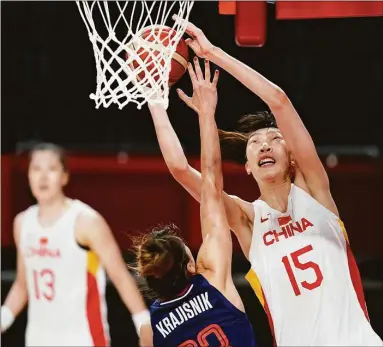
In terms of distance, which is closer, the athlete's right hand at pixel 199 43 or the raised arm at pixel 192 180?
the athlete's right hand at pixel 199 43

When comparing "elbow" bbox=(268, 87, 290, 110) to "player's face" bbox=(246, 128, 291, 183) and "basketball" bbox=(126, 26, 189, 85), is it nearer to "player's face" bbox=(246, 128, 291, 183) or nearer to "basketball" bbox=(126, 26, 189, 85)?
"player's face" bbox=(246, 128, 291, 183)

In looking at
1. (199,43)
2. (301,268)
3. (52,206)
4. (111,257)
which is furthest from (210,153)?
(52,206)

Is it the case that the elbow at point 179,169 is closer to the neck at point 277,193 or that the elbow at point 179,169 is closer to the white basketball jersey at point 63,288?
the neck at point 277,193

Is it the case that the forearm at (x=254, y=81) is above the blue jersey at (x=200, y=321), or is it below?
above

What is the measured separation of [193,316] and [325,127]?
3.67 metres

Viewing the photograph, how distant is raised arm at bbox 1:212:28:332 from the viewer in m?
4.08

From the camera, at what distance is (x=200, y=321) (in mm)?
2877

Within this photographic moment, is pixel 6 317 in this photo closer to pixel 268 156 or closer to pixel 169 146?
pixel 169 146

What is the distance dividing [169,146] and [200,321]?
72 cm

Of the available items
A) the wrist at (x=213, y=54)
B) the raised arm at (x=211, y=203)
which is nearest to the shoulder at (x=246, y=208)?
the raised arm at (x=211, y=203)

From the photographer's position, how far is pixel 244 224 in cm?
313

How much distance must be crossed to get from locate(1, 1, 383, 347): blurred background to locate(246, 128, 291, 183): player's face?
2.89 metres

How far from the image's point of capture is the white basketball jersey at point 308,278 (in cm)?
286

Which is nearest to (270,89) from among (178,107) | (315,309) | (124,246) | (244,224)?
(244,224)
